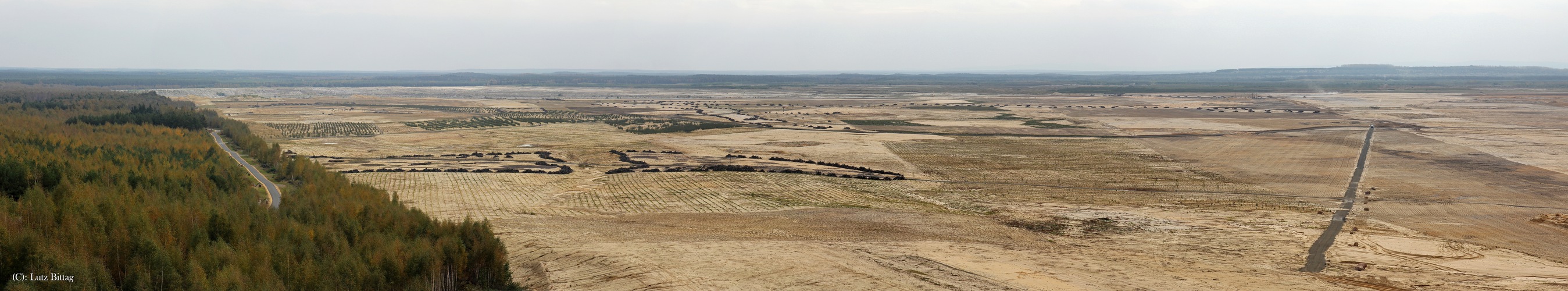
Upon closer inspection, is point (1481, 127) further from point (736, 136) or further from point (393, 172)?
point (393, 172)

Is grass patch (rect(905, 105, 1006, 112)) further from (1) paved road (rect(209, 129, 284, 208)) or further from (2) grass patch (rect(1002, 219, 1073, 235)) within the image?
(2) grass patch (rect(1002, 219, 1073, 235))

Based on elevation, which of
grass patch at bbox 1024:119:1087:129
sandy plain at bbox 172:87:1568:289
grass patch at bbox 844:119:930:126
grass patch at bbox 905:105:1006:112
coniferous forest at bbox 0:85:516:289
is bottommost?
grass patch at bbox 905:105:1006:112

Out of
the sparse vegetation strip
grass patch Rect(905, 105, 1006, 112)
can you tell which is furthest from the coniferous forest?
grass patch Rect(905, 105, 1006, 112)

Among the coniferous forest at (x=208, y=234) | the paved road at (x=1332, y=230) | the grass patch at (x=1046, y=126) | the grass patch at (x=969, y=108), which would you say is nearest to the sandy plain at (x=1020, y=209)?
the paved road at (x=1332, y=230)

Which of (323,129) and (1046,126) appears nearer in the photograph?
(323,129)

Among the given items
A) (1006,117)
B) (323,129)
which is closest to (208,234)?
(323,129)

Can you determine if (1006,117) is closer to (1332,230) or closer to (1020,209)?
(1020,209)
